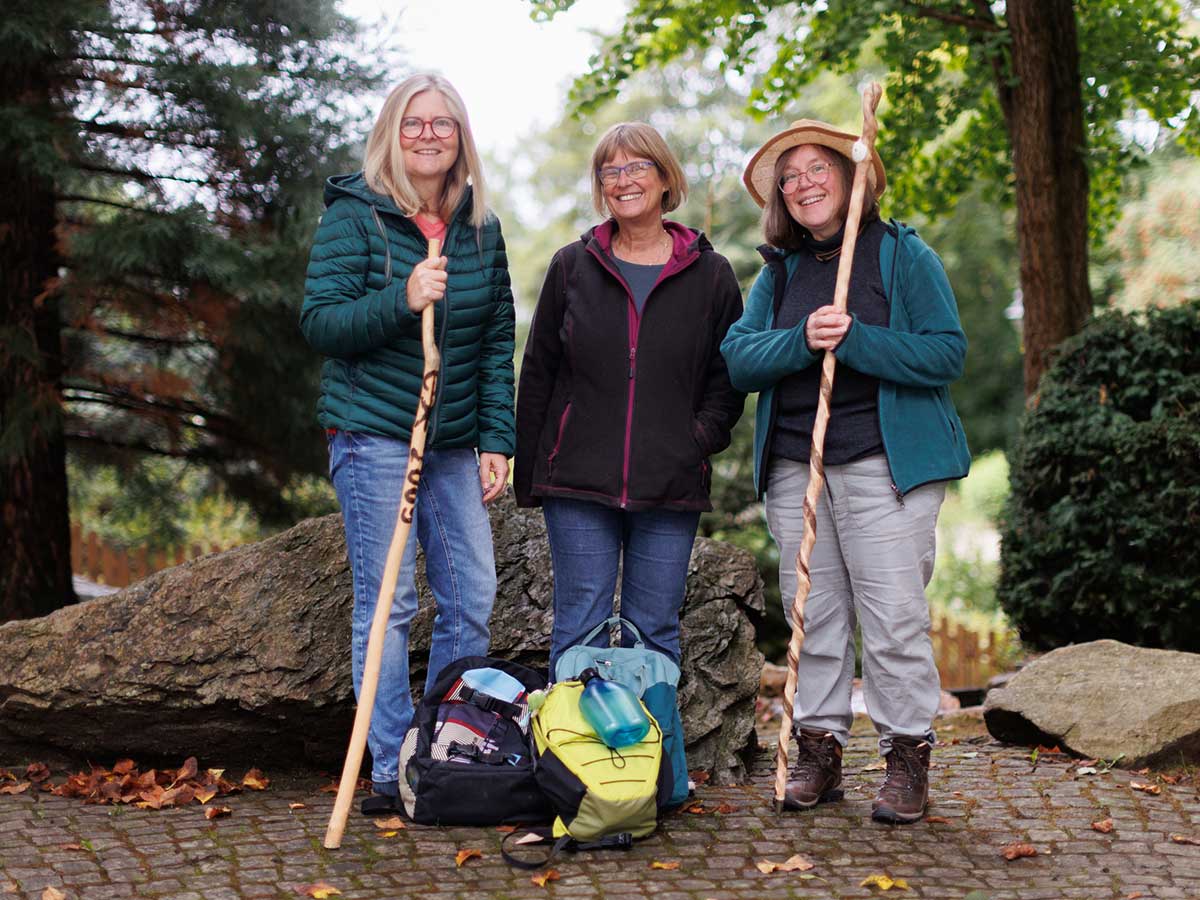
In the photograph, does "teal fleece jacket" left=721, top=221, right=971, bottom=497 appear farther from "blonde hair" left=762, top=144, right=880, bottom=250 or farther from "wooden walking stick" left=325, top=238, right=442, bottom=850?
"wooden walking stick" left=325, top=238, right=442, bottom=850

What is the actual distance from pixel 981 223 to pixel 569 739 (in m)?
17.8

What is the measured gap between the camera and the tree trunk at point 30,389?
6.42 m

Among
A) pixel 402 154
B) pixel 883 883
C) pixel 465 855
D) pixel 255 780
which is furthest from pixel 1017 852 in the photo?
pixel 402 154

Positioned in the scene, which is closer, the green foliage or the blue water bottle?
the blue water bottle

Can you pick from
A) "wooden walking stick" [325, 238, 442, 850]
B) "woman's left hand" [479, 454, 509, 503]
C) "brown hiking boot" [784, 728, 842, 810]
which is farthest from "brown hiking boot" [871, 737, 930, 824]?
"wooden walking stick" [325, 238, 442, 850]

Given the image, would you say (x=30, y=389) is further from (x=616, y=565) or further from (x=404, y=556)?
(x=616, y=565)

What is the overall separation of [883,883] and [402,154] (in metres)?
2.46

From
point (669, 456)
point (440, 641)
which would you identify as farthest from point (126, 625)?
point (669, 456)

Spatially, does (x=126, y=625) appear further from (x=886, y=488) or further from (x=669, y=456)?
(x=886, y=488)

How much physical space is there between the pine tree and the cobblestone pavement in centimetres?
285

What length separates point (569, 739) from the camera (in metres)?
3.70

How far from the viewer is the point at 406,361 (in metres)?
3.88

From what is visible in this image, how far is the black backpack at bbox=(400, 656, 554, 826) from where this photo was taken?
3842 millimetres

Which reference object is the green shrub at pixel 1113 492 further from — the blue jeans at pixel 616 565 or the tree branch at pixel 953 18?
the blue jeans at pixel 616 565
